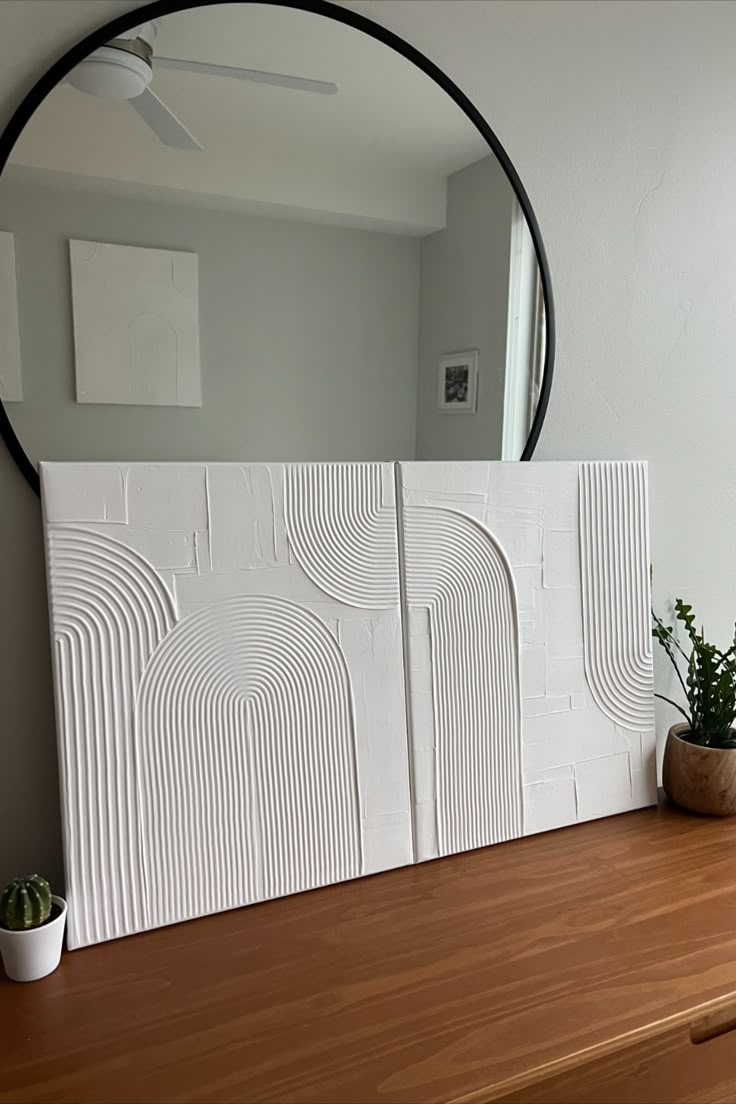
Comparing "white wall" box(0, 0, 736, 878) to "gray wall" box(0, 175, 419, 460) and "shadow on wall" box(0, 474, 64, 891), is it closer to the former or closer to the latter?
"shadow on wall" box(0, 474, 64, 891)

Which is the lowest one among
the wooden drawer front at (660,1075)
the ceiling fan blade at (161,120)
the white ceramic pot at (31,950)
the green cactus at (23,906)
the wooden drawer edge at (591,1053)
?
the wooden drawer front at (660,1075)

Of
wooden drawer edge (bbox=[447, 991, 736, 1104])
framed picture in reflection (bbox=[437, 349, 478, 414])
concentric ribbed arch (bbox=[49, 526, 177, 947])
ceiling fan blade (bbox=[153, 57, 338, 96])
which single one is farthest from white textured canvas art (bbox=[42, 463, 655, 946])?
ceiling fan blade (bbox=[153, 57, 338, 96])

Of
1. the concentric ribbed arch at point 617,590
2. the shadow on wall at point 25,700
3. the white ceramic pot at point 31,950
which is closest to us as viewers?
the white ceramic pot at point 31,950

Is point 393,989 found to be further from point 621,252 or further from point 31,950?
Result: point 621,252

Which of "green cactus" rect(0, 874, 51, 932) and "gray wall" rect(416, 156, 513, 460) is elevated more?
"gray wall" rect(416, 156, 513, 460)

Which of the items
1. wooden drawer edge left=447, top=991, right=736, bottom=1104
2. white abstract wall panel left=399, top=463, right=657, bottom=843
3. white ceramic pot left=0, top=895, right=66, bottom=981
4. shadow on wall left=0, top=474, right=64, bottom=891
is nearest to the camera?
wooden drawer edge left=447, top=991, right=736, bottom=1104

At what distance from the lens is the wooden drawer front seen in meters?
0.96

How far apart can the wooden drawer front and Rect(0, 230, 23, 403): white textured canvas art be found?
0.98 meters

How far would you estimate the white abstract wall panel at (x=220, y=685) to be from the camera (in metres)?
1.10

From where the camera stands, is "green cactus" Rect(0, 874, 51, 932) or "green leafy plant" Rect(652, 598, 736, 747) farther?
"green leafy plant" Rect(652, 598, 736, 747)

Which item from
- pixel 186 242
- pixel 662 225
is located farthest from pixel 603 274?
pixel 186 242

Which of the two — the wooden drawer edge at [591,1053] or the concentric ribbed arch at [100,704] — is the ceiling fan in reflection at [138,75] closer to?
the concentric ribbed arch at [100,704]

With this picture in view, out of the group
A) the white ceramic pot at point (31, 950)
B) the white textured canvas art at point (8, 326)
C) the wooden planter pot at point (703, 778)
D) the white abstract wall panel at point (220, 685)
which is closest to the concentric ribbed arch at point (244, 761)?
the white abstract wall panel at point (220, 685)

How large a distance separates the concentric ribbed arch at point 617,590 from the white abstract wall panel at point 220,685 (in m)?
0.36
